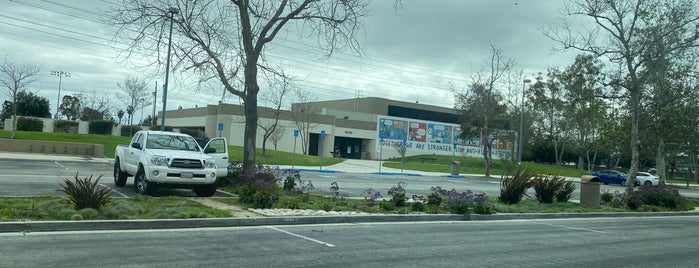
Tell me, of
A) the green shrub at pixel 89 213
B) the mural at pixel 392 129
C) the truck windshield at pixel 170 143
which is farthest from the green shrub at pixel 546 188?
the mural at pixel 392 129

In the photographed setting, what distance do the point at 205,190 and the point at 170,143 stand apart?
1.65 meters

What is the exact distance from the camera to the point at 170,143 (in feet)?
50.7

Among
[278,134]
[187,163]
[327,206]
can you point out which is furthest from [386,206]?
[278,134]

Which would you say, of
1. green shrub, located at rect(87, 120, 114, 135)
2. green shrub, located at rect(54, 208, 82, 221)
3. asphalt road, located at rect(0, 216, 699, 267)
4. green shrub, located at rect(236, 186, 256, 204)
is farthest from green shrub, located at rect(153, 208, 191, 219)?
green shrub, located at rect(87, 120, 114, 135)

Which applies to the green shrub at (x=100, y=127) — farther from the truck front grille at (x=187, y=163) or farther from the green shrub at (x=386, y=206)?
the green shrub at (x=386, y=206)

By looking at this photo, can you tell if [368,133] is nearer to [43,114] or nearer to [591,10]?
[43,114]

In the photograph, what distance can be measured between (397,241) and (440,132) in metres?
69.9

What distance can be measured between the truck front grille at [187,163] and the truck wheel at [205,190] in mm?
721

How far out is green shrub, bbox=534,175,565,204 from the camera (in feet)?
62.1

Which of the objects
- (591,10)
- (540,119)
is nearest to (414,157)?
(540,119)

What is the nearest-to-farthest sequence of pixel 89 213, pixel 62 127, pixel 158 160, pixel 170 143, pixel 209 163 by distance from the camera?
pixel 89 213
pixel 158 160
pixel 209 163
pixel 170 143
pixel 62 127

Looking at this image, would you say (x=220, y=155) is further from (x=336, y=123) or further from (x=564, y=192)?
(x=336, y=123)

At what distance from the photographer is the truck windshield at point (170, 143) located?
49.7ft

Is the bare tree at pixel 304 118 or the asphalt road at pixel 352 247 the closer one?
the asphalt road at pixel 352 247
